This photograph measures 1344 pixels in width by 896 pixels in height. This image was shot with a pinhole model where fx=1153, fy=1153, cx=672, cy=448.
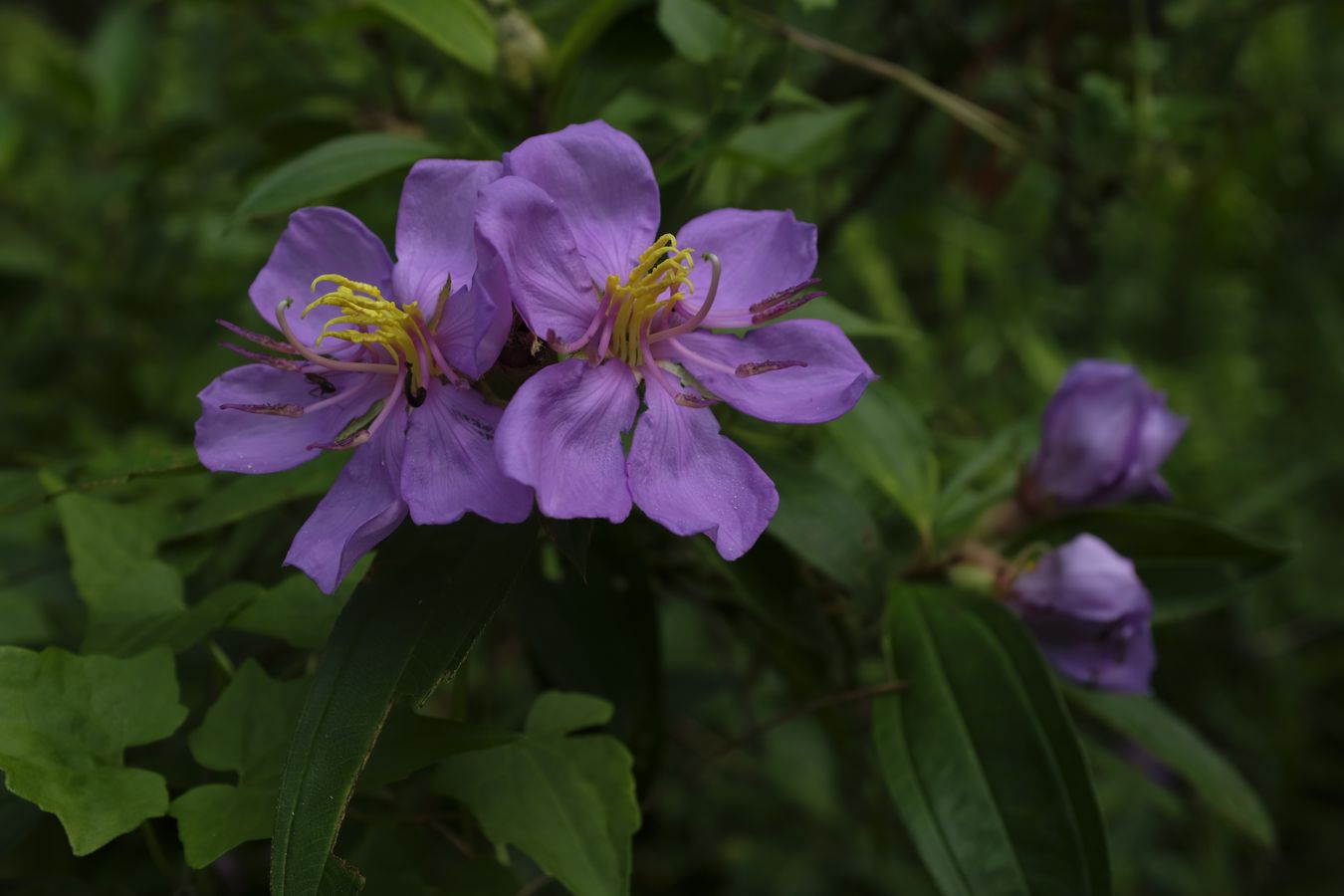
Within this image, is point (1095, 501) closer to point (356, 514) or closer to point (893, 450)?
point (893, 450)

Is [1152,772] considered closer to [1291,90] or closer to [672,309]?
[1291,90]

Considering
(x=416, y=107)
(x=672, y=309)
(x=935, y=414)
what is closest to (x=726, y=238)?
(x=672, y=309)

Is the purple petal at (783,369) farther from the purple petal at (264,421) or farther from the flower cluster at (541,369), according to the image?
the purple petal at (264,421)

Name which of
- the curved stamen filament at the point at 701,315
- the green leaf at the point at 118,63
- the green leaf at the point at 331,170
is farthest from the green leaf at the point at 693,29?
the green leaf at the point at 118,63

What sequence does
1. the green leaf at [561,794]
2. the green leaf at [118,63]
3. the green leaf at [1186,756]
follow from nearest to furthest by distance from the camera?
the green leaf at [561,794], the green leaf at [1186,756], the green leaf at [118,63]

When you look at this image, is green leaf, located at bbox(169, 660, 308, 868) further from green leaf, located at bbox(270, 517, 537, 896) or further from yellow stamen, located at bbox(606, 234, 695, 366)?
yellow stamen, located at bbox(606, 234, 695, 366)

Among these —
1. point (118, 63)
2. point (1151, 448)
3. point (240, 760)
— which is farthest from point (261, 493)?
point (118, 63)
